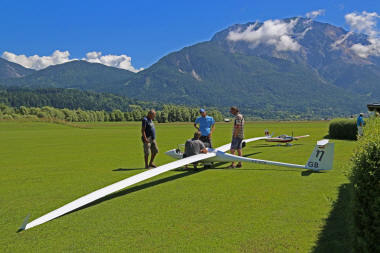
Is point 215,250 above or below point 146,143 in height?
below

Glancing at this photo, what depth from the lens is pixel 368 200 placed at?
3.21 meters

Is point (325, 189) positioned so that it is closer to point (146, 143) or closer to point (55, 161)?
point (146, 143)

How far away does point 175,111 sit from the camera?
128 m

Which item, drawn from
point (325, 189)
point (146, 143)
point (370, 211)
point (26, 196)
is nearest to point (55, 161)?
point (146, 143)

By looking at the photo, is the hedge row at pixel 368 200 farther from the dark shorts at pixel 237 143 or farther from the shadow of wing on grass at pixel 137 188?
the dark shorts at pixel 237 143

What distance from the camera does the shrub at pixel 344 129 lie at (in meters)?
22.8

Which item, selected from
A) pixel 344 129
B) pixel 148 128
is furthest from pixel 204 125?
pixel 344 129

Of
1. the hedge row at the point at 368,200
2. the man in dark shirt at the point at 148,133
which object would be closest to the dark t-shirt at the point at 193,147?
the man in dark shirt at the point at 148,133

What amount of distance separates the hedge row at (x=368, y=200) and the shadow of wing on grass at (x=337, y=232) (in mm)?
288

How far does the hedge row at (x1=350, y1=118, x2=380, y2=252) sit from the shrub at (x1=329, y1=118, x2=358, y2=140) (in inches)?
853

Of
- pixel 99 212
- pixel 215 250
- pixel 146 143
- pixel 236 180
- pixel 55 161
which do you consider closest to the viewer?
pixel 215 250

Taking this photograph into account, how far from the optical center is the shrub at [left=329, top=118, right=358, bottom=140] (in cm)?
2282

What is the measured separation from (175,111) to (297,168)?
4662 inches

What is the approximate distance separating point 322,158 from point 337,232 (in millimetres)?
4946
